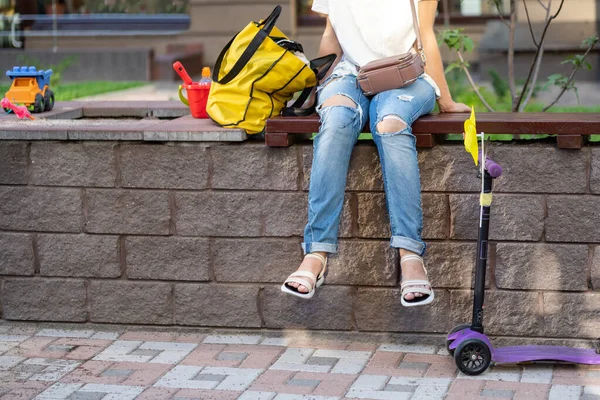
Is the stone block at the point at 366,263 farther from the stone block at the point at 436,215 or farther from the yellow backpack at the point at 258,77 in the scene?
the yellow backpack at the point at 258,77

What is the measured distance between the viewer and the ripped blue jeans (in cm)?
443

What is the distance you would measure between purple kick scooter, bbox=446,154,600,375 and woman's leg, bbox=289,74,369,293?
0.62 meters

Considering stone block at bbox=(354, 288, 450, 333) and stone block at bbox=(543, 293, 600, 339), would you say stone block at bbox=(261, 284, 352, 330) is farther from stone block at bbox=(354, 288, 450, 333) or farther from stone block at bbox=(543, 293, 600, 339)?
stone block at bbox=(543, 293, 600, 339)

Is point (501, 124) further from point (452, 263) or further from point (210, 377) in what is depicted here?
point (210, 377)

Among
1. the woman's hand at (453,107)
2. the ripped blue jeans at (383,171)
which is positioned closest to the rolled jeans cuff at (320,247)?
the ripped blue jeans at (383,171)

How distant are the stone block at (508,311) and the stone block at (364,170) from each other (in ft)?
2.03

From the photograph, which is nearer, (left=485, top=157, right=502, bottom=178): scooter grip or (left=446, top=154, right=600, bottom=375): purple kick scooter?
(left=485, top=157, right=502, bottom=178): scooter grip

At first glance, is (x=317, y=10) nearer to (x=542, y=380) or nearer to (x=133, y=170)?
(x=133, y=170)

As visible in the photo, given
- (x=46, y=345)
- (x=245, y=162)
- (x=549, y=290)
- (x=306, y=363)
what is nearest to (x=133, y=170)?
(x=245, y=162)

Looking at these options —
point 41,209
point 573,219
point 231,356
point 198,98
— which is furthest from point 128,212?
point 573,219

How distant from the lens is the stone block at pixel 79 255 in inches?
198

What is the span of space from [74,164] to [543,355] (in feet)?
7.66

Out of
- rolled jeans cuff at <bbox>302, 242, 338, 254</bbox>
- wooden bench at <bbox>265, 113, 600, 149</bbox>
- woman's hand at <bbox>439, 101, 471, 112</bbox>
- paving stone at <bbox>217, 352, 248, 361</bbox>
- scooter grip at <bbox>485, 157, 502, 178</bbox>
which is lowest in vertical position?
paving stone at <bbox>217, 352, 248, 361</bbox>

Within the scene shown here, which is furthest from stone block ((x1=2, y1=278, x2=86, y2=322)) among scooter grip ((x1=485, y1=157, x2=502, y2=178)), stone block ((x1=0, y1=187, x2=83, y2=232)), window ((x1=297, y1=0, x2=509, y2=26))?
window ((x1=297, y1=0, x2=509, y2=26))
